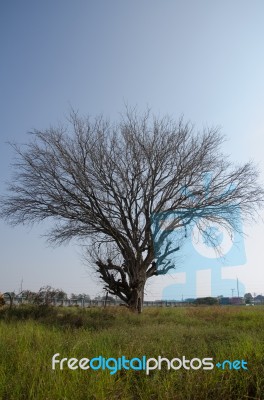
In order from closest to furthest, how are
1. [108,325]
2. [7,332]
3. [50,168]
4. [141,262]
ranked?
[7,332] < [108,325] < [50,168] < [141,262]

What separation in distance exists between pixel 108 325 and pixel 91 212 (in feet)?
19.8

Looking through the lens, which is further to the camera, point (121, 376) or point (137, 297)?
point (137, 297)

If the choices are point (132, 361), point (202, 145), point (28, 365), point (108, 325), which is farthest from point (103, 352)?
point (202, 145)

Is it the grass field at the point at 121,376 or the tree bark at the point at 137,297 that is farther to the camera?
the tree bark at the point at 137,297

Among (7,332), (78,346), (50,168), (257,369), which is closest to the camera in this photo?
(257,369)

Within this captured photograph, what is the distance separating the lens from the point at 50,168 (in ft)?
47.4

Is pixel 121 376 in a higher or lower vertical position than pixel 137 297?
lower

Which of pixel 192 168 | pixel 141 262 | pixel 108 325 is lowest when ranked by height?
pixel 108 325

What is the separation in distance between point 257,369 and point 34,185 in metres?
12.1

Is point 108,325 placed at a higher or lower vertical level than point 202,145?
lower

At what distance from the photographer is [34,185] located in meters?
14.6

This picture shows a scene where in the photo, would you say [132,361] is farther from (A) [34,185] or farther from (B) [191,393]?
(A) [34,185]

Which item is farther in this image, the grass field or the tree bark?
the tree bark

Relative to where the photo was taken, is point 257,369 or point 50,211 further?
point 50,211
